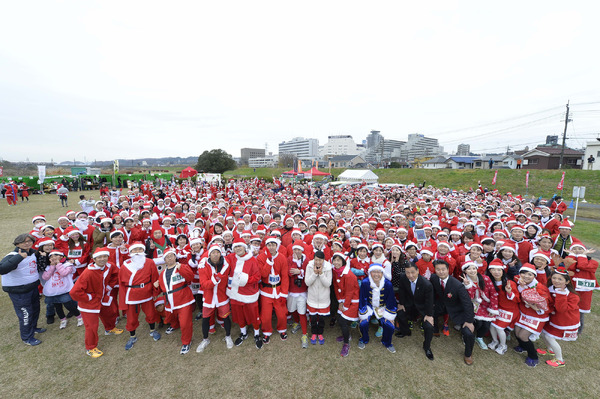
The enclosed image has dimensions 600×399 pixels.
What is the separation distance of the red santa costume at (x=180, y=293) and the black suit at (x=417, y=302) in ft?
14.3

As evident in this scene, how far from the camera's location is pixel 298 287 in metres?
5.16

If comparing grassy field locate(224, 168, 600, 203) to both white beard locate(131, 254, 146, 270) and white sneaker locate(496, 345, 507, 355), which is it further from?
white beard locate(131, 254, 146, 270)

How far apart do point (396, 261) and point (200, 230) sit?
5.68 m

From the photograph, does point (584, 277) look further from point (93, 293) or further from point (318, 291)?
point (93, 293)

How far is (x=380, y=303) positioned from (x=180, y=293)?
3.99 meters

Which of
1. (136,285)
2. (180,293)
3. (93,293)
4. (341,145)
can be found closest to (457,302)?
(180,293)

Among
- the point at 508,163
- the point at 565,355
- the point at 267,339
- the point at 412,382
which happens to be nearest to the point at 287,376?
the point at 267,339

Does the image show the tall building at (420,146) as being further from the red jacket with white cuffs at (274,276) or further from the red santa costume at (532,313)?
the red jacket with white cuffs at (274,276)

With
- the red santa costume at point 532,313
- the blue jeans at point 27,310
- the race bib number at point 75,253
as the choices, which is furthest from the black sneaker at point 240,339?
the red santa costume at point 532,313

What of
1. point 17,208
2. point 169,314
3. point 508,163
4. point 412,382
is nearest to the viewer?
point 412,382

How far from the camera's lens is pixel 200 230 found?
290 inches

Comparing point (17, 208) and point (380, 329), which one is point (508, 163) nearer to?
point (380, 329)

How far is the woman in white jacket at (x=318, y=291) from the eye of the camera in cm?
464

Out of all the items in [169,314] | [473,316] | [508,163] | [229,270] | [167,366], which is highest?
[508,163]
